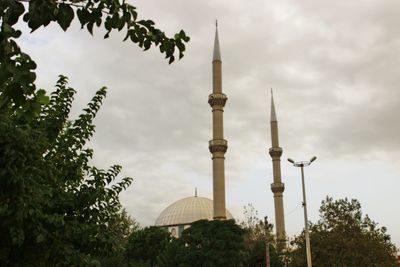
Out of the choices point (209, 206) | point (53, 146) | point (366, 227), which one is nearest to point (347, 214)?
point (366, 227)

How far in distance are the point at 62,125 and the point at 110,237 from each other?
8.63ft

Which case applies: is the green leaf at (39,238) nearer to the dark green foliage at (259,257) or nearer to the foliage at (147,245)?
the dark green foliage at (259,257)

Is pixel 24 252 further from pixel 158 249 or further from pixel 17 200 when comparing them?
pixel 158 249

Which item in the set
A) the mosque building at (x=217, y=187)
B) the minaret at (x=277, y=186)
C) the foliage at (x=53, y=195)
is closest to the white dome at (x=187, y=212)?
the mosque building at (x=217, y=187)

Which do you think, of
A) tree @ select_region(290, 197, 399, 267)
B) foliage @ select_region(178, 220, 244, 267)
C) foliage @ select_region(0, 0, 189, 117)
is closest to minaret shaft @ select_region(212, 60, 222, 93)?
foliage @ select_region(178, 220, 244, 267)

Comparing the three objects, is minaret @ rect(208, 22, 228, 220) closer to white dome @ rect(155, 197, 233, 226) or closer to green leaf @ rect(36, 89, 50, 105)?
white dome @ rect(155, 197, 233, 226)

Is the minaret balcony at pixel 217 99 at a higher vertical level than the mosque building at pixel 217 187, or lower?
higher

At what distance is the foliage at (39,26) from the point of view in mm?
2904

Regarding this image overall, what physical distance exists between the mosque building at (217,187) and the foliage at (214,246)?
6657 mm

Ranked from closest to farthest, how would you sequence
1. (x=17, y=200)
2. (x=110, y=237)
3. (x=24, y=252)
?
1. (x=17, y=200)
2. (x=24, y=252)
3. (x=110, y=237)

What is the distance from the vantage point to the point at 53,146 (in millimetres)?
9898

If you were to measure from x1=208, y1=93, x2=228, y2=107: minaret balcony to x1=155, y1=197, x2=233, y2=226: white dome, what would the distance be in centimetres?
2642

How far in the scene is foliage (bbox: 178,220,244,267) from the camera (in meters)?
38.6

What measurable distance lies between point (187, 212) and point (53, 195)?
66853mm
